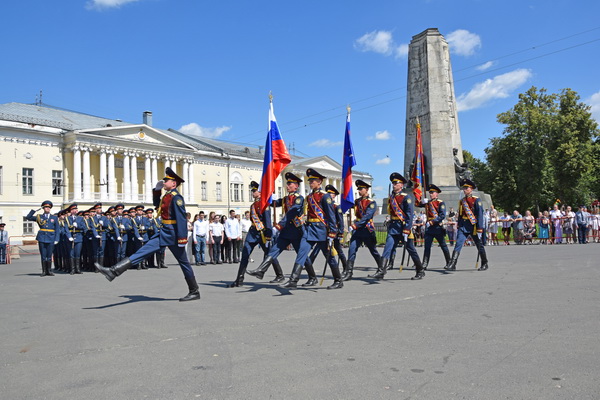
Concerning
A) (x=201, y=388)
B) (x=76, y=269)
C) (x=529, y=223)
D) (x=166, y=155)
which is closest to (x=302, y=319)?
(x=201, y=388)

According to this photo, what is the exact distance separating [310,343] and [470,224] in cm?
792

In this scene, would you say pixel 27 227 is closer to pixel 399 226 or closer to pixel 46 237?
pixel 46 237

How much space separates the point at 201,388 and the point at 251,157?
2393 inches

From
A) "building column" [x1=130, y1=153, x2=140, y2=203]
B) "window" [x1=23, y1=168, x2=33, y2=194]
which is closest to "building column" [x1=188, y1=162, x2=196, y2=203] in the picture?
"building column" [x1=130, y1=153, x2=140, y2=203]

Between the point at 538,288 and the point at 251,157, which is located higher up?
the point at 251,157

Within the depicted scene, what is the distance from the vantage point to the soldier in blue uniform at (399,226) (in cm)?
1028

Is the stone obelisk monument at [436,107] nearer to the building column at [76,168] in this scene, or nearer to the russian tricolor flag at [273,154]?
the russian tricolor flag at [273,154]

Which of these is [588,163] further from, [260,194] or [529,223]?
[260,194]

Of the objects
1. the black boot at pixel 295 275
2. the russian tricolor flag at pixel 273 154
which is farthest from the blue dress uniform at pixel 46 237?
the black boot at pixel 295 275

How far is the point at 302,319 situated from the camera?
20.8 ft

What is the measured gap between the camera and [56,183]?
4753cm

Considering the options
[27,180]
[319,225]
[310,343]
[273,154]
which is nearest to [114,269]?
[319,225]

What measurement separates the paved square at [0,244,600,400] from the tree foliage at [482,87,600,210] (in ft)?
130

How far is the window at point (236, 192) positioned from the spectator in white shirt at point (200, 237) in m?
45.1
